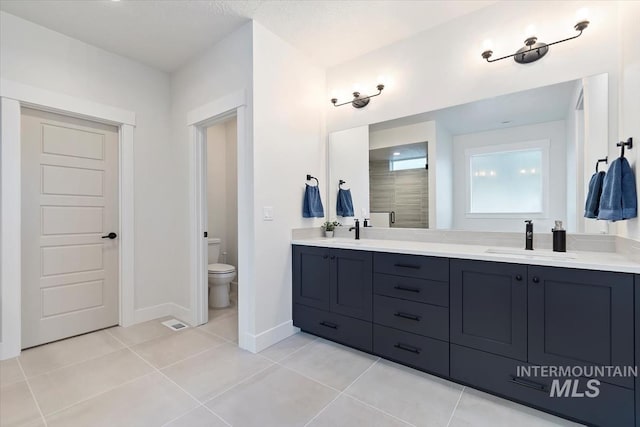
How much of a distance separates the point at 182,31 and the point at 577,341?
353cm

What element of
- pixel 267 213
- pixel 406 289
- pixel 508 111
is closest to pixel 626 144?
pixel 508 111

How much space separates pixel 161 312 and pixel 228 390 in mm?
1814

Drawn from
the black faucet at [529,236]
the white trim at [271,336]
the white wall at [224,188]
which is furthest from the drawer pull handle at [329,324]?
the white wall at [224,188]

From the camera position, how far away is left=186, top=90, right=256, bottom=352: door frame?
2424 millimetres

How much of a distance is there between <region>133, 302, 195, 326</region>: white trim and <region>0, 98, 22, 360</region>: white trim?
88 centimetres

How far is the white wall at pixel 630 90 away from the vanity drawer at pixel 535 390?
0.81 metres

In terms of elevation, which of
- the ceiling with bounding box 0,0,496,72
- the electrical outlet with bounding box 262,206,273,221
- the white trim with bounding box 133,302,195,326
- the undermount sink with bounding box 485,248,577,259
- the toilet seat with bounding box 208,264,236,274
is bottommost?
the white trim with bounding box 133,302,195,326

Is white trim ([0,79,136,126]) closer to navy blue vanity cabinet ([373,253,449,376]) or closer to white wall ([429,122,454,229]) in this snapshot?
navy blue vanity cabinet ([373,253,449,376])

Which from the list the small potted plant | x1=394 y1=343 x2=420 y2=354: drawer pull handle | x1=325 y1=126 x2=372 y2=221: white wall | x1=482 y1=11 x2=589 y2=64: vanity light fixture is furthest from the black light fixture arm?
x1=394 y1=343 x2=420 y2=354: drawer pull handle

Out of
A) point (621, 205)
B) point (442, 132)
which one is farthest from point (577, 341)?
point (442, 132)

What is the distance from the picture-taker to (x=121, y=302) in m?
2.94

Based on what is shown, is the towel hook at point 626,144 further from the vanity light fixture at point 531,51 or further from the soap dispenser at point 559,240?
the vanity light fixture at point 531,51

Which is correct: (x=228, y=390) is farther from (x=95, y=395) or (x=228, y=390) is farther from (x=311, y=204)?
(x=311, y=204)

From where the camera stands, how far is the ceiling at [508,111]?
2.01 metres
